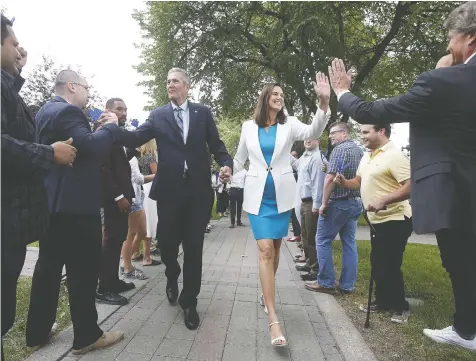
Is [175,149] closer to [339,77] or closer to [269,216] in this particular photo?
[269,216]

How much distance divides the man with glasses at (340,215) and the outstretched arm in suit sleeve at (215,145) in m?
1.50

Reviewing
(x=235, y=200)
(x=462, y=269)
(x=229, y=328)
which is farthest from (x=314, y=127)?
(x=235, y=200)

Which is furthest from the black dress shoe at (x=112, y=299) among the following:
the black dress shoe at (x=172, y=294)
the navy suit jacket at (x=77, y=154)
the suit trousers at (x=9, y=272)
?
the suit trousers at (x=9, y=272)

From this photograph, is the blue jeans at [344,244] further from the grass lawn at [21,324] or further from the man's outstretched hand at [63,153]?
the man's outstretched hand at [63,153]

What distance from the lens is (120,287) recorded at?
448 cm

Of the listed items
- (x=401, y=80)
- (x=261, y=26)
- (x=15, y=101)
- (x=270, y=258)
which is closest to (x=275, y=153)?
(x=270, y=258)

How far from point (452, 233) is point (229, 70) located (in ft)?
52.6

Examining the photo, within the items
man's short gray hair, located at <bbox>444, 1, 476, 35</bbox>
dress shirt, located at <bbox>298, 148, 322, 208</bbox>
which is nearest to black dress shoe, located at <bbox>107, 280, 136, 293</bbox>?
dress shirt, located at <bbox>298, 148, 322, 208</bbox>

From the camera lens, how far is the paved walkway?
2943mm

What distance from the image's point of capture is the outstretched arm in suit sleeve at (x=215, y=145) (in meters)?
3.93

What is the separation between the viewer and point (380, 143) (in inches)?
159

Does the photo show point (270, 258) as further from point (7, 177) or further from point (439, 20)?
point (439, 20)

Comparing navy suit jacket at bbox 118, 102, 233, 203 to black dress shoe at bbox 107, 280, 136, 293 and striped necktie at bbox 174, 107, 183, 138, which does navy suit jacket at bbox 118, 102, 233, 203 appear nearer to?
striped necktie at bbox 174, 107, 183, 138

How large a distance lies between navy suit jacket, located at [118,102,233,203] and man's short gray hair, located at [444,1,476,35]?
7.43 feet
